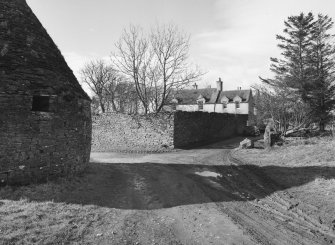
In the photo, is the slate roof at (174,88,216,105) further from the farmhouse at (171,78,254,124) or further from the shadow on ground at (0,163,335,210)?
the shadow on ground at (0,163,335,210)

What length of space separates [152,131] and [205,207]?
13.7 meters

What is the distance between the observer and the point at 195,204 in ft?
28.5

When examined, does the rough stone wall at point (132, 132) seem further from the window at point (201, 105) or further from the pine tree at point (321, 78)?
the window at point (201, 105)

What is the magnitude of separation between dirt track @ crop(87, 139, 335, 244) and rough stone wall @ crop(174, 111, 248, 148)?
7.62m

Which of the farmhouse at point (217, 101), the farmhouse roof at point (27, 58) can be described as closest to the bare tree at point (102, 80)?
the farmhouse at point (217, 101)

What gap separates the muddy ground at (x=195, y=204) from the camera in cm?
645

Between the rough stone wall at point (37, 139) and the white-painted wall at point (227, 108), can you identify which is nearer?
the rough stone wall at point (37, 139)

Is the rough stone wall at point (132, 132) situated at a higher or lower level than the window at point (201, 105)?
lower

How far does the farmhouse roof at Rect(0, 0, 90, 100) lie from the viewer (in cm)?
946

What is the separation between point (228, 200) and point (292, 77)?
64.2ft

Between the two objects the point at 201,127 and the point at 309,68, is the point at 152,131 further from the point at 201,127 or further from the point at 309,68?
the point at 309,68

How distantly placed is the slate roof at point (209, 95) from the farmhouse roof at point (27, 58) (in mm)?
37132

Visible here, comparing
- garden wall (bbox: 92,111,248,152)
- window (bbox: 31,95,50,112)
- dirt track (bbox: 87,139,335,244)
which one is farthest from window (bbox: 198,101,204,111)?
window (bbox: 31,95,50,112)

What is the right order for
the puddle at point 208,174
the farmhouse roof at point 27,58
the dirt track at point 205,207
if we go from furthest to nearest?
the puddle at point 208,174 → the farmhouse roof at point 27,58 → the dirt track at point 205,207
